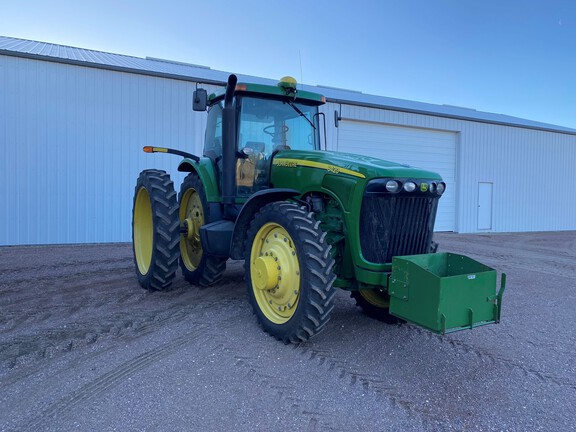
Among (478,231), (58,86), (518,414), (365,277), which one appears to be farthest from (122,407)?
(478,231)

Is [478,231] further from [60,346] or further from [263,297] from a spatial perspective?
[60,346]

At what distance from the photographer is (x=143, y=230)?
643 centimetres

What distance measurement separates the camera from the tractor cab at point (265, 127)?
5125mm

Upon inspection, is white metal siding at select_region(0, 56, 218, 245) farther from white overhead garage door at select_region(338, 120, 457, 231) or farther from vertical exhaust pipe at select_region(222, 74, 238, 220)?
vertical exhaust pipe at select_region(222, 74, 238, 220)

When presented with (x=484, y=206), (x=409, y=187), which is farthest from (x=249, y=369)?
Result: (x=484, y=206)

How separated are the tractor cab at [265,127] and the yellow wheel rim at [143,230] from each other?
170 cm

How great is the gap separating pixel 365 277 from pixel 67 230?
330 inches

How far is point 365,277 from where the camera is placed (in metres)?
3.88

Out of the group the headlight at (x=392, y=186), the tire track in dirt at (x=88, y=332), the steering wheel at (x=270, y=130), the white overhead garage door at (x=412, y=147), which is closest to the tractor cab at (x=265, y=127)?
the steering wheel at (x=270, y=130)

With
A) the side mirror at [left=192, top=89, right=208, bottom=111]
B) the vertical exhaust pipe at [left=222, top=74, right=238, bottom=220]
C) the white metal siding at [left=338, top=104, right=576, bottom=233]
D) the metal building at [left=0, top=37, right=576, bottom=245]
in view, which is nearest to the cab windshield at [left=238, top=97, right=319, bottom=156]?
the vertical exhaust pipe at [left=222, top=74, right=238, bottom=220]

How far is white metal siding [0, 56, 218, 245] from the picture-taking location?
9703 millimetres

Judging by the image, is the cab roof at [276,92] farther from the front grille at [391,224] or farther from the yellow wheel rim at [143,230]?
the front grille at [391,224]

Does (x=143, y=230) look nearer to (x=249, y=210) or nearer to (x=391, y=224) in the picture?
(x=249, y=210)

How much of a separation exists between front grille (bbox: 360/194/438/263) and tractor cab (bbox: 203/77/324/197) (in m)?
1.55
